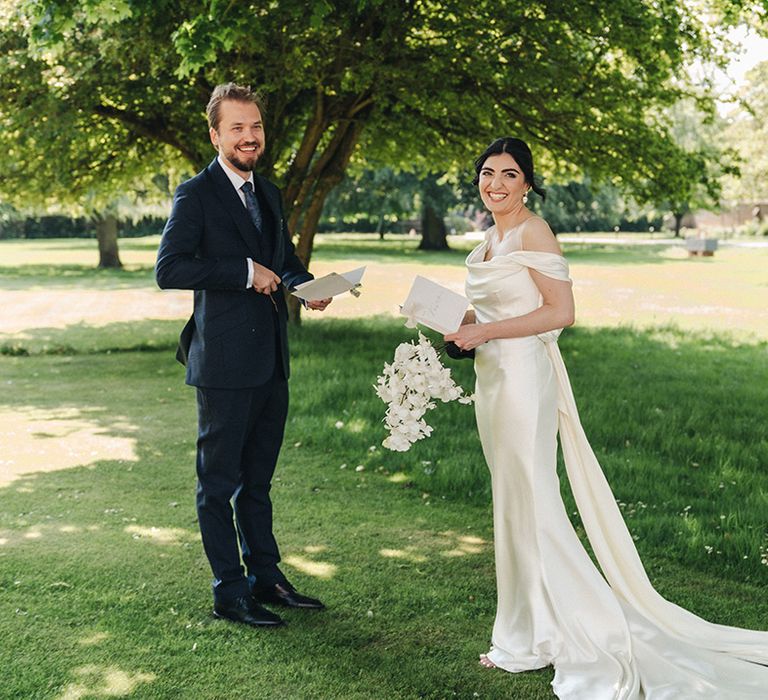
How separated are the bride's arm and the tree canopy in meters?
6.64

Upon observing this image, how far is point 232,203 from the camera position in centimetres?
477

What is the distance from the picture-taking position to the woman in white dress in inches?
171

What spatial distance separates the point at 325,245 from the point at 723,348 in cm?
3311

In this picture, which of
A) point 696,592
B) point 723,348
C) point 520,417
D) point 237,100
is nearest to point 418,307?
point 520,417

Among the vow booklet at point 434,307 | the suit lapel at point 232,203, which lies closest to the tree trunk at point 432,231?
the suit lapel at point 232,203

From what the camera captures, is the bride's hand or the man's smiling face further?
the man's smiling face

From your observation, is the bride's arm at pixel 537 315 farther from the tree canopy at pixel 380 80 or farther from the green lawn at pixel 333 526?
the tree canopy at pixel 380 80

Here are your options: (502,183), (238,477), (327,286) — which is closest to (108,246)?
(238,477)

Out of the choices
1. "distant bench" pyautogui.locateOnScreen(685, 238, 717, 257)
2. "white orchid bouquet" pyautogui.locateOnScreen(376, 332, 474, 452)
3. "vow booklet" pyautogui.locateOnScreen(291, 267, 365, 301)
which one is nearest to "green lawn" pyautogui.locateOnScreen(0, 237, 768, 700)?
"white orchid bouquet" pyautogui.locateOnScreen(376, 332, 474, 452)

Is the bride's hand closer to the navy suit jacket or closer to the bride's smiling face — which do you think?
the bride's smiling face

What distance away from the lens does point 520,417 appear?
449cm

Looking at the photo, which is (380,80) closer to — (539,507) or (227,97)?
(227,97)

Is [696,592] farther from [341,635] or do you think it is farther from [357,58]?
[357,58]

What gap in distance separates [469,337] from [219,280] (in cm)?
122
